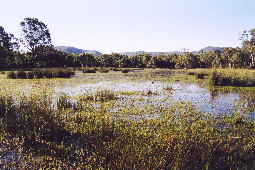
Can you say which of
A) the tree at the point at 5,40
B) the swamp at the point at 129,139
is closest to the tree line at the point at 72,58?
the tree at the point at 5,40

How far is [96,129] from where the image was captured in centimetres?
677

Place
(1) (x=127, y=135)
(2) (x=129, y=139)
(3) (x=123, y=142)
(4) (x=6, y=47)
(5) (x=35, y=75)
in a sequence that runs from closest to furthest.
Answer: (3) (x=123, y=142)
(2) (x=129, y=139)
(1) (x=127, y=135)
(5) (x=35, y=75)
(4) (x=6, y=47)

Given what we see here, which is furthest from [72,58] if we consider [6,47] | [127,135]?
[127,135]

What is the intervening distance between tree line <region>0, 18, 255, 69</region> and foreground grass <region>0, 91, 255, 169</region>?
2992 centimetres

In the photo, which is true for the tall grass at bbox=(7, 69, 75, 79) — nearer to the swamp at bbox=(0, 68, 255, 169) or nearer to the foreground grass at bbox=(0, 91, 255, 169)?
the swamp at bbox=(0, 68, 255, 169)

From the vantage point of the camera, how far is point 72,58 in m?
65.6

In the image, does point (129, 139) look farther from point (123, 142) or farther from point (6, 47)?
point (6, 47)

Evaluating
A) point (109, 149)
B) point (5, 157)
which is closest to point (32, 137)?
point (5, 157)

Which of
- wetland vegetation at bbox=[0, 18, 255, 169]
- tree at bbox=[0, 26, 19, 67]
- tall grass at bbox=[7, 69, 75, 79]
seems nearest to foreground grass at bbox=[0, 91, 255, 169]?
wetland vegetation at bbox=[0, 18, 255, 169]

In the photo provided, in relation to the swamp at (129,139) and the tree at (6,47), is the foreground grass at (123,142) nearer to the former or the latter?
the swamp at (129,139)

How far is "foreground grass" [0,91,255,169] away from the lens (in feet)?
15.5

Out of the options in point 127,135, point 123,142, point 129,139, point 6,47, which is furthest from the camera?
point 6,47

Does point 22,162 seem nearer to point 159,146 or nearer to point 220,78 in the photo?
point 159,146

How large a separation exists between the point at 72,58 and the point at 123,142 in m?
62.6
